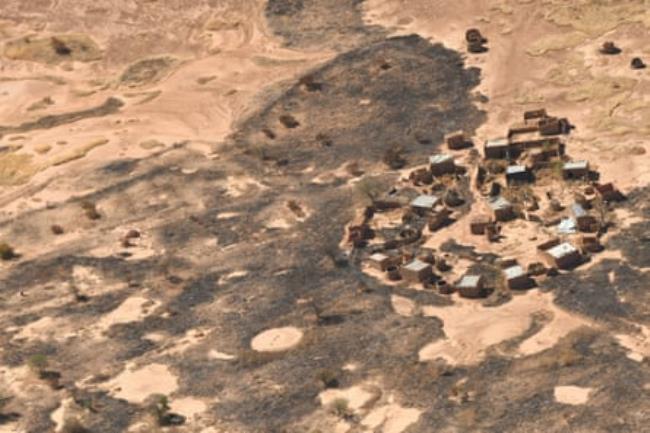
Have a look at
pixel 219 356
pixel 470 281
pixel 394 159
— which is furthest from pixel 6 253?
pixel 470 281

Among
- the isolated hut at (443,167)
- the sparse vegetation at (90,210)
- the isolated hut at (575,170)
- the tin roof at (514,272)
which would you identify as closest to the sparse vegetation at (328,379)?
the tin roof at (514,272)

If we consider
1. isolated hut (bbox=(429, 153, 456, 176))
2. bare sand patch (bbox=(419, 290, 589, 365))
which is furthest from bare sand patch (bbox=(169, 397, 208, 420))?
isolated hut (bbox=(429, 153, 456, 176))

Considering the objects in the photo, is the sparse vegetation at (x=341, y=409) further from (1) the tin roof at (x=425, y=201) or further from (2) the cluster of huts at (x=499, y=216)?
(1) the tin roof at (x=425, y=201)

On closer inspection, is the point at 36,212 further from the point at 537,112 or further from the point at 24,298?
the point at 537,112

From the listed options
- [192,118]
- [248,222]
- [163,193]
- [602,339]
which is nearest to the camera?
[602,339]

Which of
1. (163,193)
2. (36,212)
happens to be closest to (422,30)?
(163,193)

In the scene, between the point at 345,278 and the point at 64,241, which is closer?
the point at 345,278

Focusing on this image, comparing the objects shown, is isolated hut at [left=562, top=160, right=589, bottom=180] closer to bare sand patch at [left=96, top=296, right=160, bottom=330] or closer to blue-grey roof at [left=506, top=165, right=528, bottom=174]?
blue-grey roof at [left=506, top=165, right=528, bottom=174]
